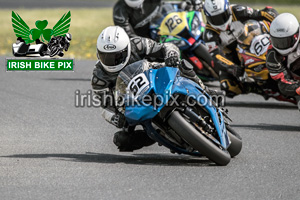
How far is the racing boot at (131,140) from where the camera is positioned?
752cm

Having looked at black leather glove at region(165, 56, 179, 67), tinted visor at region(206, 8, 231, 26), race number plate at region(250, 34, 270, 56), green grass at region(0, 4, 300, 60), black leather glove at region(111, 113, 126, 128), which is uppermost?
black leather glove at region(165, 56, 179, 67)

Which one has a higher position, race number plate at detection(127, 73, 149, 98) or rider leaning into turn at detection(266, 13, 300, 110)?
race number plate at detection(127, 73, 149, 98)

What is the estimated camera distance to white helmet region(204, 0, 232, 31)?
40.2ft

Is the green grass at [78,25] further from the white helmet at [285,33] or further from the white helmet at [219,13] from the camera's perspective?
the white helmet at [285,33]

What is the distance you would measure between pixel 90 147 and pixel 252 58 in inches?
173

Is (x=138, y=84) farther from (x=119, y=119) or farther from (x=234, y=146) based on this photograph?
(x=234, y=146)

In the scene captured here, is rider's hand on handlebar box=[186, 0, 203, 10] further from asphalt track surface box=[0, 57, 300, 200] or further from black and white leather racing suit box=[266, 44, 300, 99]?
black and white leather racing suit box=[266, 44, 300, 99]

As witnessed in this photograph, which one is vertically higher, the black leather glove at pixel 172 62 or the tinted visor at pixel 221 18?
the black leather glove at pixel 172 62

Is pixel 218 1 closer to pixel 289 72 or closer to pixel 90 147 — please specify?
pixel 289 72

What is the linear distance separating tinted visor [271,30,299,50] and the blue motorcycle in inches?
125

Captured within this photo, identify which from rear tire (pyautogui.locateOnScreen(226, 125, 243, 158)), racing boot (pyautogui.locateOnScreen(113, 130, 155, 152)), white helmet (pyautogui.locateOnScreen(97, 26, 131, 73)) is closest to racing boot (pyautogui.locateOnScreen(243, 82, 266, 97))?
white helmet (pyautogui.locateOnScreen(97, 26, 131, 73))

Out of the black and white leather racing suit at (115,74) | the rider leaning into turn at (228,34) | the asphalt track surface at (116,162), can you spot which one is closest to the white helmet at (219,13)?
the rider leaning into turn at (228,34)

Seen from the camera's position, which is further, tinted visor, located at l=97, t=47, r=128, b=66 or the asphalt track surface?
tinted visor, located at l=97, t=47, r=128, b=66

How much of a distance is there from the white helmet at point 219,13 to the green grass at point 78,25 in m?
7.36
